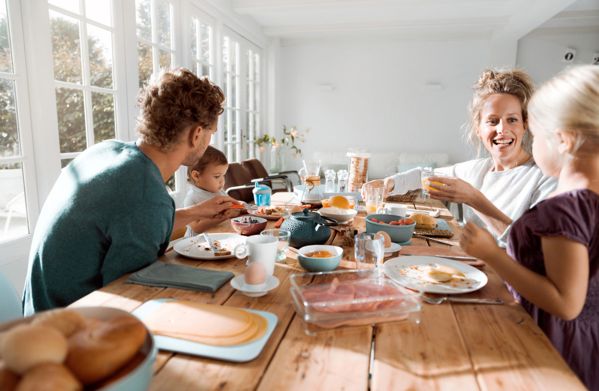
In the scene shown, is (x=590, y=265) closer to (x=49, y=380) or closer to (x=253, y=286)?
(x=253, y=286)

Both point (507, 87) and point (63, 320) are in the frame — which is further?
point (507, 87)

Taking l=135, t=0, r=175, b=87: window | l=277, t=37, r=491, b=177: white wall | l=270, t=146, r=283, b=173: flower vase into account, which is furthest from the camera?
l=270, t=146, r=283, b=173: flower vase

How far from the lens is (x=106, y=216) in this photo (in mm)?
1076

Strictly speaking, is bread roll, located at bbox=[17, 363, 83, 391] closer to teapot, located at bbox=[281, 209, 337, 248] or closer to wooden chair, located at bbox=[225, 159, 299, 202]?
teapot, located at bbox=[281, 209, 337, 248]

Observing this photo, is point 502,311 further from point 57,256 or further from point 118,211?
point 57,256

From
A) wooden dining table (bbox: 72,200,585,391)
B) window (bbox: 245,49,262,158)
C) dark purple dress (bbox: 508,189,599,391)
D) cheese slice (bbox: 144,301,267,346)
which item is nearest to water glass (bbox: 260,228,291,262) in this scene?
wooden dining table (bbox: 72,200,585,391)

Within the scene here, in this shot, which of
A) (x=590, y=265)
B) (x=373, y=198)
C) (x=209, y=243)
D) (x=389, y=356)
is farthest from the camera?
(x=373, y=198)

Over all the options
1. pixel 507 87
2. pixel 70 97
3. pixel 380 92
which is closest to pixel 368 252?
pixel 507 87

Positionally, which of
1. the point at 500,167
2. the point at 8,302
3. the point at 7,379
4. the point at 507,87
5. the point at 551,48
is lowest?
the point at 8,302

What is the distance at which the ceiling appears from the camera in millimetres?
4223

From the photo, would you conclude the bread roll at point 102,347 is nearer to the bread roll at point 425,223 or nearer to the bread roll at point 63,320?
the bread roll at point 63,320

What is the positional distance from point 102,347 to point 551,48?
6.57 meters

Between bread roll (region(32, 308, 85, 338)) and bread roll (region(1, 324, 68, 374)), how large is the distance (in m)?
0.04

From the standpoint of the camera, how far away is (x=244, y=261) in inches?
48.1
